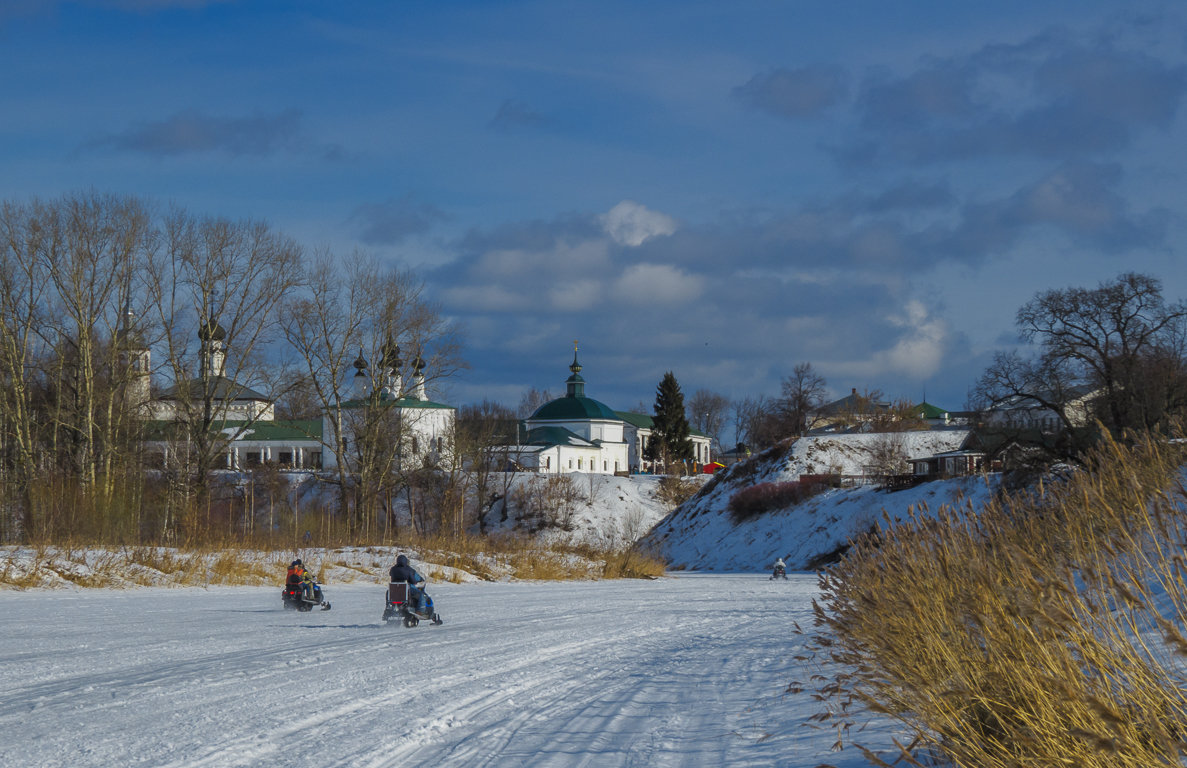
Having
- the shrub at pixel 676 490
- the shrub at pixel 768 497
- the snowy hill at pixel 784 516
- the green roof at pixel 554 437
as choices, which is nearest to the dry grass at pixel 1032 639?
the snowy hill at pixel 784 516

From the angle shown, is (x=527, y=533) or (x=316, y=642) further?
(x=527, y=533)

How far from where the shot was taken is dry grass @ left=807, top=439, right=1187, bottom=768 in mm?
4492

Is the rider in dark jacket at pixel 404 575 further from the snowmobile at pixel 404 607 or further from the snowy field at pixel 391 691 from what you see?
the snowy field at pixel 391 691

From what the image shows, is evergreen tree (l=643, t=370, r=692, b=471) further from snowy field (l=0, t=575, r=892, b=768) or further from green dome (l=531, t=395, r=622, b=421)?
snowy field (l=0, t=575, r=892, b=768)

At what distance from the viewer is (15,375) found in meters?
44.3

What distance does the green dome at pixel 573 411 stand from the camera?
13200cm

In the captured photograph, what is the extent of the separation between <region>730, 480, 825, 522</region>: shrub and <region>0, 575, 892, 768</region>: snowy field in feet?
154

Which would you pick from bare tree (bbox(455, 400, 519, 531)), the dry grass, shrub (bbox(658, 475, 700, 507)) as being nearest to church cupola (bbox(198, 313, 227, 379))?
bare tree (bbox(455, 400, 519, 531))

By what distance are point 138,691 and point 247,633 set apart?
19.6 ft

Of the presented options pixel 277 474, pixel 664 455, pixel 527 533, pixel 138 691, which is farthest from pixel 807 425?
pixel 138 691

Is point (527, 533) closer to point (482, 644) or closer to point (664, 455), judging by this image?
point (664, 455)

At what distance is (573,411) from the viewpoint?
132750mm

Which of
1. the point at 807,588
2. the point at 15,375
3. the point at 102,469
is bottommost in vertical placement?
the point at 807,588

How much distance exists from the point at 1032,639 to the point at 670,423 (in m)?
120
